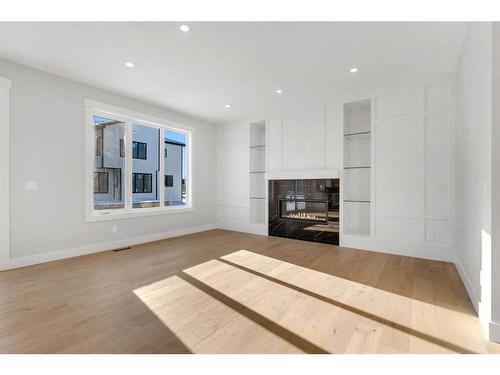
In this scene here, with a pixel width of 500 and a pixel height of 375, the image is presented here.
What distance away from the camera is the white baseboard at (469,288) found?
2.16m

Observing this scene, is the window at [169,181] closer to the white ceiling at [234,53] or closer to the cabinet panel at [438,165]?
the white ceiling at [234,53]

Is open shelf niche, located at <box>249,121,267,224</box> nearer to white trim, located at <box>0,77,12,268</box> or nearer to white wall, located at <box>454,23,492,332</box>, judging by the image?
white wall, located at <box>454,23,492,332</box>

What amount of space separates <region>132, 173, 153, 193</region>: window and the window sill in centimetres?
42

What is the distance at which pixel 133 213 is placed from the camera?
463 centimetres

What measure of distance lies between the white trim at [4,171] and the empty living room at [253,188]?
0.7 inches

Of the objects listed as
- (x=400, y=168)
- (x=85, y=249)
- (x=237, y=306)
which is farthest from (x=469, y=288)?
(x=85, y=249)

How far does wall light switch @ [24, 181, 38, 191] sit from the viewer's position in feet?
11.0

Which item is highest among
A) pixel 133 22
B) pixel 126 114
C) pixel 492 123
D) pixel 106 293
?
pixel 133 22
